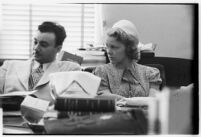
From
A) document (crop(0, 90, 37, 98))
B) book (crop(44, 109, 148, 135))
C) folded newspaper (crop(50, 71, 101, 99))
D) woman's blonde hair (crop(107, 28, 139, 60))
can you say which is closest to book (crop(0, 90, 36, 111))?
document (crop(0, 90, 37, 98))

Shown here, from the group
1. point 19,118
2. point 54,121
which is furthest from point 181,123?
point 19,118

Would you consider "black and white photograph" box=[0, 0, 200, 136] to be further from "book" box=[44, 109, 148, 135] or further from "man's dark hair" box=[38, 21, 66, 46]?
"book" box=[44, 109, 148, 135]

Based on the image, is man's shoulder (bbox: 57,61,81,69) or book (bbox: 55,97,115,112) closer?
book (bbox: 55,97,115,112)

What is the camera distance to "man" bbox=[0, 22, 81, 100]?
5.59 feet

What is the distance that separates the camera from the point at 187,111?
1745 mm

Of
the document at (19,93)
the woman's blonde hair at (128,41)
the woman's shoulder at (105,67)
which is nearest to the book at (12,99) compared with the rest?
the document at (19,93)

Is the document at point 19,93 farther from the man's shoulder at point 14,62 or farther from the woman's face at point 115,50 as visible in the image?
the woman's face at point 115,50

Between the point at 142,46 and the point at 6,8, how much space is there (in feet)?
2.47

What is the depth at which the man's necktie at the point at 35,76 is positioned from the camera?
170cm

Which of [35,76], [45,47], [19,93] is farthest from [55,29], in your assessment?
[19,93]

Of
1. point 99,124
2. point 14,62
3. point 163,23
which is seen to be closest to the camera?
point 99,124

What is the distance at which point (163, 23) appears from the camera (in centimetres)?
181

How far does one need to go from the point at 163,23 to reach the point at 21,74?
819 millimetres

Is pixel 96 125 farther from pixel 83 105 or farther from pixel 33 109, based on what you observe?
pixel 33 109
